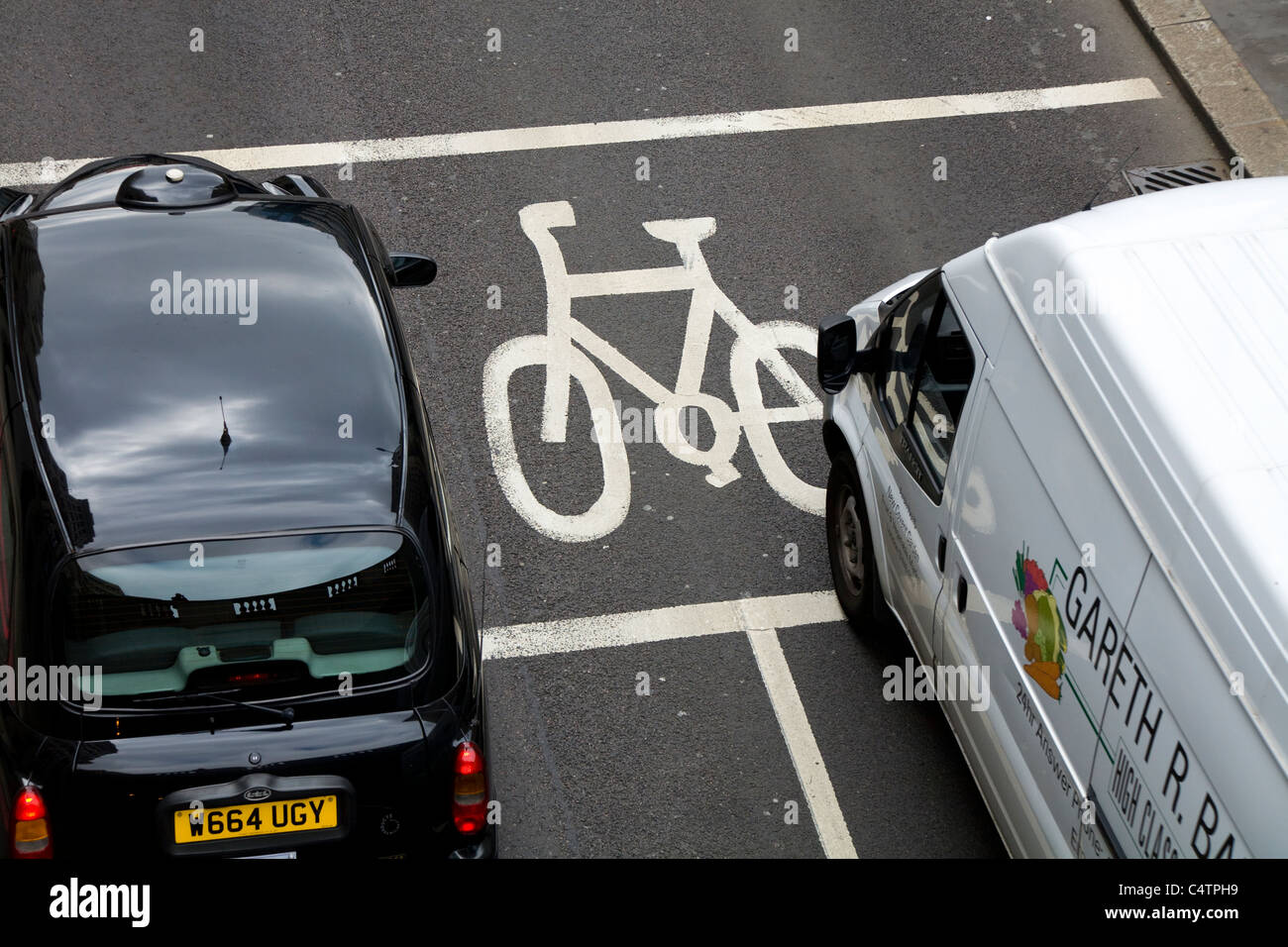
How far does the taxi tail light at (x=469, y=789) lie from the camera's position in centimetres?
550

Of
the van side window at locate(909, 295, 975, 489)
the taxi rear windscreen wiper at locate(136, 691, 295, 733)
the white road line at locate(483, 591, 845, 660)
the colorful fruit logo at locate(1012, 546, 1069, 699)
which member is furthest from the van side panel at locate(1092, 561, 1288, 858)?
the taxi rear windscreen wiper at locate(136, 691, 295, 733)

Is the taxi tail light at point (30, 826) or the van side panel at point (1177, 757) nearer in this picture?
the van side panel at point (1177, 757)

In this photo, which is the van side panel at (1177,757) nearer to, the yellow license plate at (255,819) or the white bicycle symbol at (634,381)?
the yellow license plate at (255,819)

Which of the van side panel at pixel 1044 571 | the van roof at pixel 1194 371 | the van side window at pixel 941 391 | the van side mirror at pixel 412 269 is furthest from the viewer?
the van side mirror at pixel 412 269

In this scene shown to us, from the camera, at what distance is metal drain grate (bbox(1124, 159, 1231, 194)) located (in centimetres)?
1016

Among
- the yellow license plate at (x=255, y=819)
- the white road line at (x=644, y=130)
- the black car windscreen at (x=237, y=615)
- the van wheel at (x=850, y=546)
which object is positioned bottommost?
the van wheel at (x=850, y=546)

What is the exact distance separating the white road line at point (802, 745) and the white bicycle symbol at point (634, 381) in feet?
3.46

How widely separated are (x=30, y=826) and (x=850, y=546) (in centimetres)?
418

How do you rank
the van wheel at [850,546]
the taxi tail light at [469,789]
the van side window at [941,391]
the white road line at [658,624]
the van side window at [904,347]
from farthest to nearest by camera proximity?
the white road line at [658,624] → the van wheel at [850,546] → the van side window at [904,347] → the van side window at [941,391] → the taxi tail light at [469,789]

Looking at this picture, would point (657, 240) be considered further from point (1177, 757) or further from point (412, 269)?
point (1177, 757)

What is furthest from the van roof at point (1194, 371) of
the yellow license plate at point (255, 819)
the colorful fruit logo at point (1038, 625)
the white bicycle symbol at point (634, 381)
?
the yellow license plate at point (255, 819)

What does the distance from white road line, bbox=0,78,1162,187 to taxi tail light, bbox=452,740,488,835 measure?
585cm
